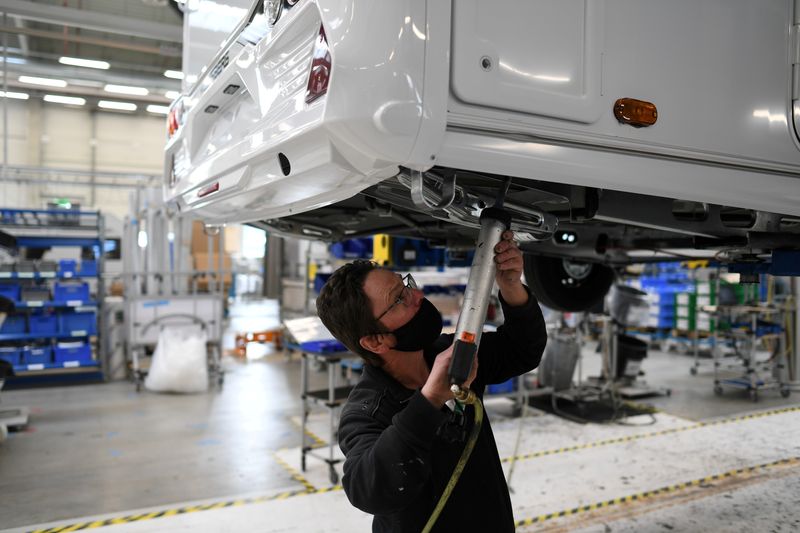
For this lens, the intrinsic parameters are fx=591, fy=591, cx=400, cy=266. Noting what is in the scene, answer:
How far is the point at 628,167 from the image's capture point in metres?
1.43

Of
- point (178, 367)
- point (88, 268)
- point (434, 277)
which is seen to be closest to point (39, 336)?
point (88, 268)

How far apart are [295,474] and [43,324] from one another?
4.89 m

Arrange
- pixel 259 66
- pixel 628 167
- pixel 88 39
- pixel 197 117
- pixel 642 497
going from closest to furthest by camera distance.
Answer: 1. pixel 628 167
2. pixel 259 66
3. pixel 197 117
4. pixel 642 497
5. pixel 88 39

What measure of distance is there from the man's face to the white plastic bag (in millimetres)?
6186

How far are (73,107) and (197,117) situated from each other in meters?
17.4

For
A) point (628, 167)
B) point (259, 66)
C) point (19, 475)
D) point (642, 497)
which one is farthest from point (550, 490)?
point (19, 475)

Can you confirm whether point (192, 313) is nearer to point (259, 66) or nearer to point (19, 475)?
point (19, 475)

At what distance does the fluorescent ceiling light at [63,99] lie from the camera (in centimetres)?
1499

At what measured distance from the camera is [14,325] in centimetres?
742

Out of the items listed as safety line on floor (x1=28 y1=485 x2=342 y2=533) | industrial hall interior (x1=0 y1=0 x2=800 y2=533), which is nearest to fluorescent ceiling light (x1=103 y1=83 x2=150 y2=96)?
industrial hall interior (x1=0 y1=0 x2=800 y2=533)

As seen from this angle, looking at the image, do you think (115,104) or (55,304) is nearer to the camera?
(55,304)

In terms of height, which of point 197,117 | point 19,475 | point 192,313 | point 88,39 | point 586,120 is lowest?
point 19,475

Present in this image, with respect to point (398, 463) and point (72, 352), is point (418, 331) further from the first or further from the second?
point (72, 352)

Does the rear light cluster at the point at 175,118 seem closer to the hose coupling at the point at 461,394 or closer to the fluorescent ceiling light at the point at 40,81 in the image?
the hose coupling at the point at 461,394
